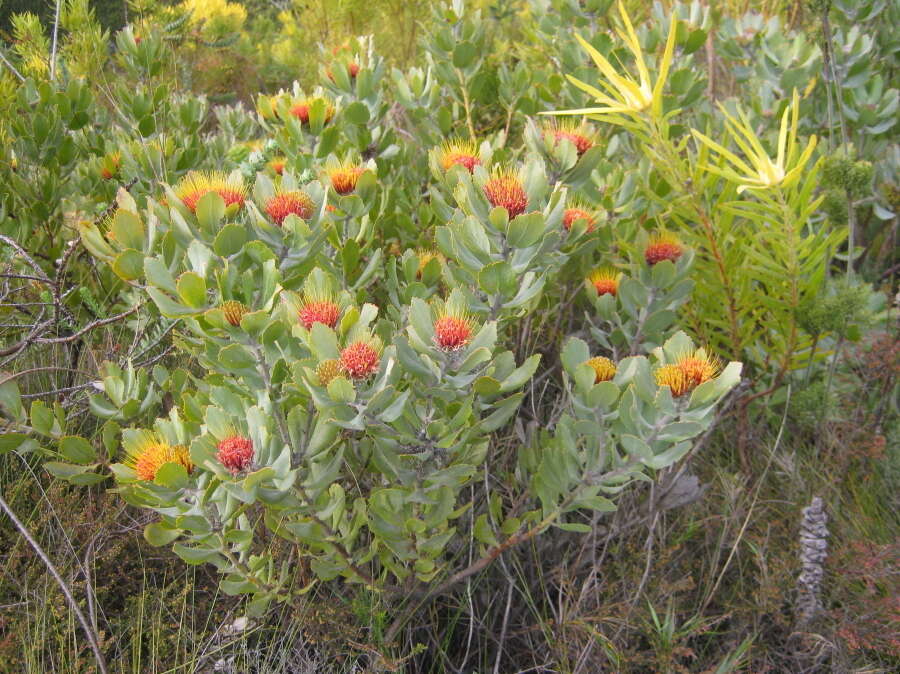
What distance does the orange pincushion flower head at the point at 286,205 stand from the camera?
1283 millimetres

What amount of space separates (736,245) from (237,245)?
122 cm

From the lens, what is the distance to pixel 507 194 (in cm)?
129

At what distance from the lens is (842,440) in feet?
6.77

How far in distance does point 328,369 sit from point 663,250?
2.96 ft

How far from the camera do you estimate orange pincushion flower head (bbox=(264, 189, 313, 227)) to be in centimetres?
128

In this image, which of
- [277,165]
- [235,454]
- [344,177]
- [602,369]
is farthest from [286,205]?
[277,165]

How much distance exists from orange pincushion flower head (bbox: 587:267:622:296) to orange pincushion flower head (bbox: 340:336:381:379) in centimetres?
78

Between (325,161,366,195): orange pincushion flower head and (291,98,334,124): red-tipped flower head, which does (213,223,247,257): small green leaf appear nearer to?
(325,161,366,195): orange pincushion flower head

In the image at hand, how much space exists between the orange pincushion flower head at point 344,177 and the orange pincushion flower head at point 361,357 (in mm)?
511

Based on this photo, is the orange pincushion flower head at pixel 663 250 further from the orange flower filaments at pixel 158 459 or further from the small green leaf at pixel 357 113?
the orange flower filaments at pixel 158 459

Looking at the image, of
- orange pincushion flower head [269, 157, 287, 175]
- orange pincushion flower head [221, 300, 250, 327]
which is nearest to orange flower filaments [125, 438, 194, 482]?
orange pincushion flower head [221, 300, 250, 327]

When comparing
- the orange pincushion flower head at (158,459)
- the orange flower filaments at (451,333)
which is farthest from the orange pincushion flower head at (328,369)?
the orange pincushion flower head at (158,459)

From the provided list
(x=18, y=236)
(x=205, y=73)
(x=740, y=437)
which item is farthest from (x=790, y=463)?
(x=205, y=73)

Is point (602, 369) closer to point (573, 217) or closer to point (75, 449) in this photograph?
point (573, 217)
